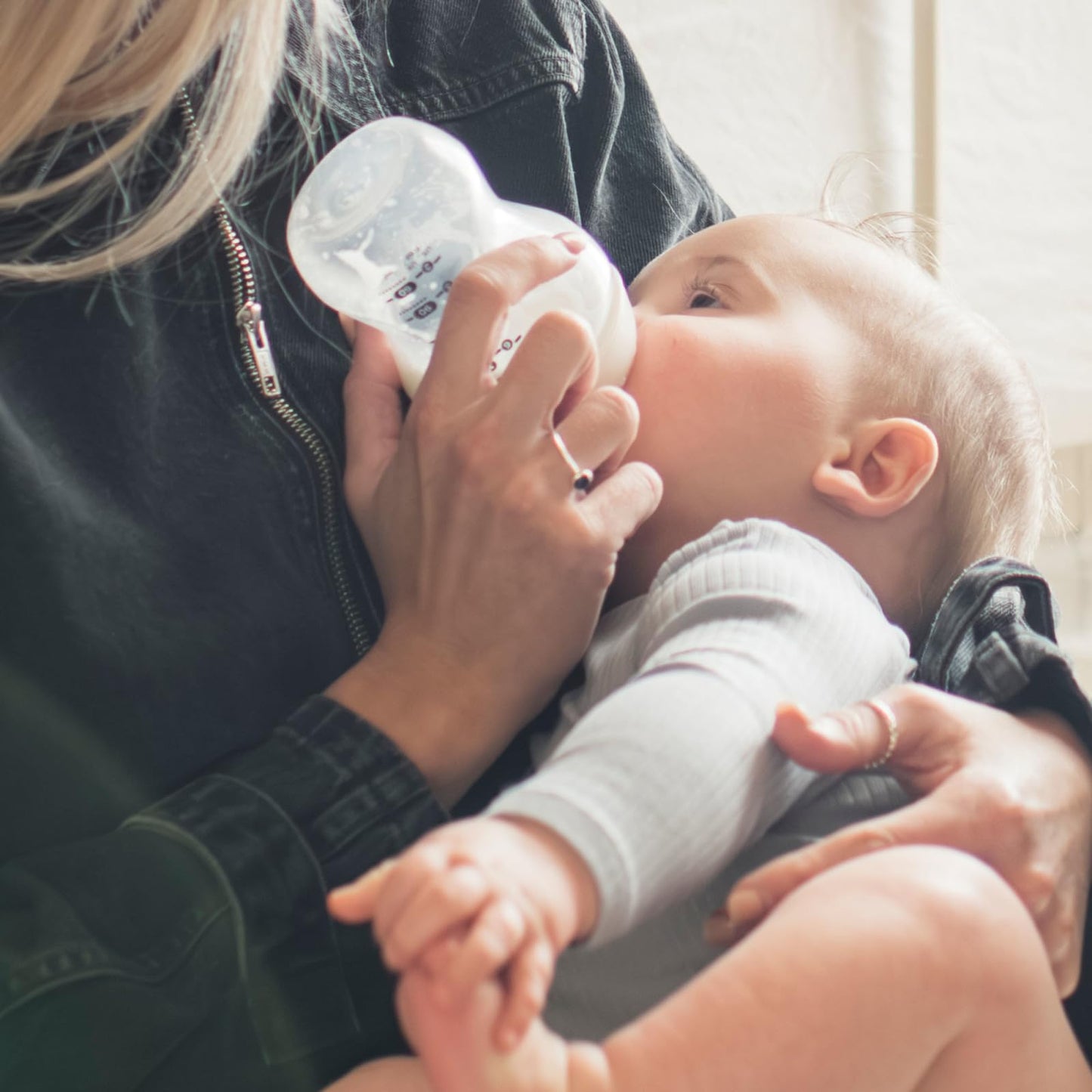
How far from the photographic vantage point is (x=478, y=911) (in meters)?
0.40

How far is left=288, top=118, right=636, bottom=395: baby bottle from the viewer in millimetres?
699

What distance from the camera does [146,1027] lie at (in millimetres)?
549

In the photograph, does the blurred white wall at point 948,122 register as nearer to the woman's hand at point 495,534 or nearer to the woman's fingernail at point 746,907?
the woman's hand at point 495,534

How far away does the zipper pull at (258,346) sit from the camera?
70 cm

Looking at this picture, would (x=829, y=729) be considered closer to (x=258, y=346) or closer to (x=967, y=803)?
(x=967, y=803)

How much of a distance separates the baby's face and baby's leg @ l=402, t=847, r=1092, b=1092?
0.27 meters

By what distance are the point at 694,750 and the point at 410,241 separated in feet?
1.16

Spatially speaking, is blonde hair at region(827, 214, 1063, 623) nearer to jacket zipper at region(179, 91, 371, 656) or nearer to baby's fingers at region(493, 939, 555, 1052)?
jacket zipper at region(179, 91, 371, 656)

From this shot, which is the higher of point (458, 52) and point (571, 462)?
point (458, 52)

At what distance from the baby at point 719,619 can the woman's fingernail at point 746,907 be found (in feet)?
0.04

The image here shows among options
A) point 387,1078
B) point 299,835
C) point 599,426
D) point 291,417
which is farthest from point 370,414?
point 387,1078

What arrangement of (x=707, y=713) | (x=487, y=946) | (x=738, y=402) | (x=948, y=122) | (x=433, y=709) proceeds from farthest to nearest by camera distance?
(x=948, y=122) → (x=738, y=402) → (x=433, y=709) → (x=707, y=713) → (x=487, y=946)

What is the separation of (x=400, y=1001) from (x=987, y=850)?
10.0 inches

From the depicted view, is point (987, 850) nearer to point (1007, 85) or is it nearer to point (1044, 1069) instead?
point (1044, 1069)
